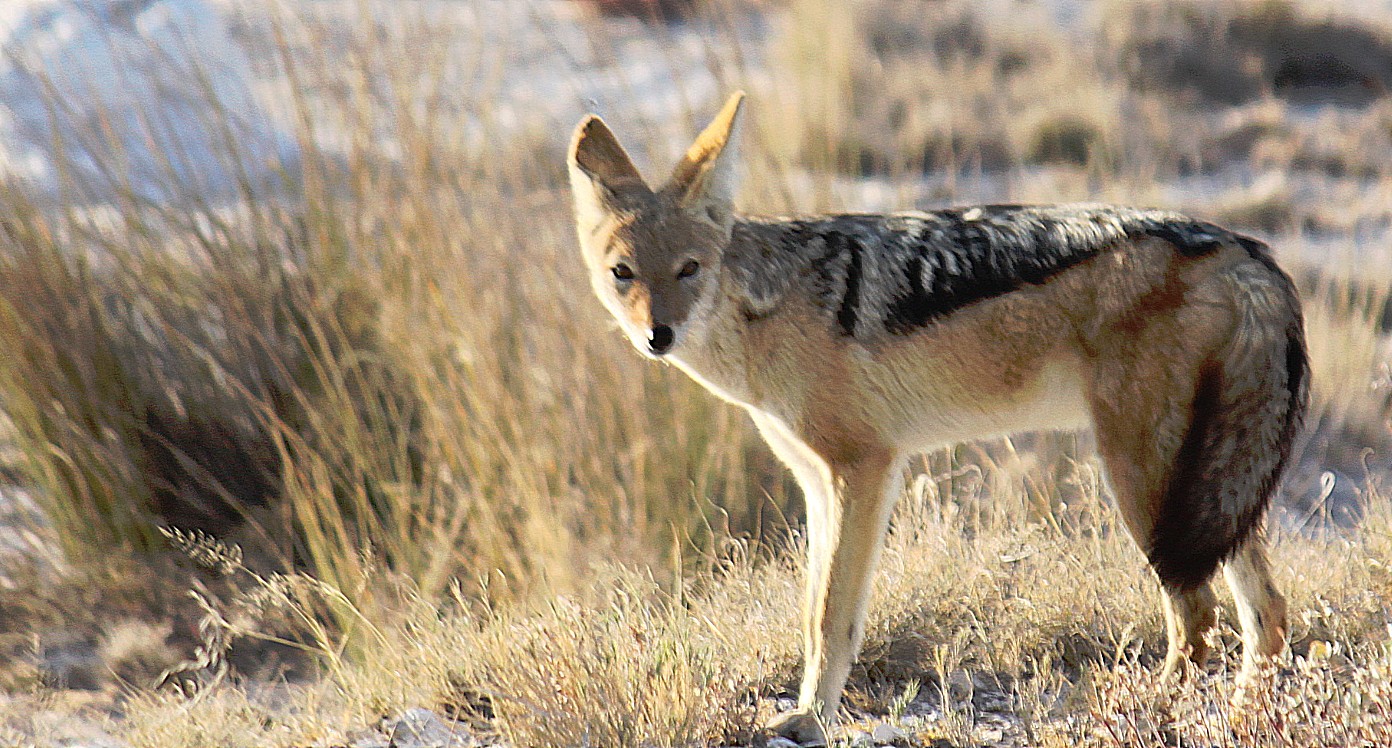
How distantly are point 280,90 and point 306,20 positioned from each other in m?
0.34

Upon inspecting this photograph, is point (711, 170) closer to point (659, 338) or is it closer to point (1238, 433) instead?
point (659, 338)

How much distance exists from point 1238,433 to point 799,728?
1.31 metres

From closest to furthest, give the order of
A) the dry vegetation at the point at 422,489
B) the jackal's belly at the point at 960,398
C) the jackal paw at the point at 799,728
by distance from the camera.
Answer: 1. the jackal paw at the point at 799,728
2. the jackal's belly at the point at 960,398
3. the dry vegetation at the point at 422,489

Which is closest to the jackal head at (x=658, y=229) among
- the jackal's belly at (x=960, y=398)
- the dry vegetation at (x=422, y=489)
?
the jackal's belly at (x=960, y=398)

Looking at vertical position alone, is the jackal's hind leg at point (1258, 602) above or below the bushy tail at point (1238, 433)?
below

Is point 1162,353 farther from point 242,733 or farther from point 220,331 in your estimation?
point 220,331

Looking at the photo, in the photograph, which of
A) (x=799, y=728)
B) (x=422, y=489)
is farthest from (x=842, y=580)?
(x=422, y=489)

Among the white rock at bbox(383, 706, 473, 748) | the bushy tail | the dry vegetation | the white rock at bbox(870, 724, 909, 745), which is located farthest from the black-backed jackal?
the white rock at bbox(383, 706, 473, 748)

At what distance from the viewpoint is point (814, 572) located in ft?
12.0

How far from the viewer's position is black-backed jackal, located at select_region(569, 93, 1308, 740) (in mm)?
3402

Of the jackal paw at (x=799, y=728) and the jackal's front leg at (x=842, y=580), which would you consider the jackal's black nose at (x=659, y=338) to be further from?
the jackal paw at (x=799, y=728)

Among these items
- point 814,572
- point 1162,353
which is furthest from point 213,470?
point 1162,353

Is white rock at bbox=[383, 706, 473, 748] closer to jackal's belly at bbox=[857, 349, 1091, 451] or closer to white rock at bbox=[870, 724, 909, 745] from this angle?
white rock at bbox=[870, 724, 909, 745]

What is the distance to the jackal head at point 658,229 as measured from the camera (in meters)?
3.45
